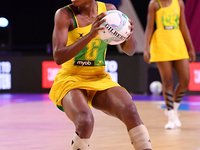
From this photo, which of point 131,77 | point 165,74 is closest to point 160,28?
point 165,74

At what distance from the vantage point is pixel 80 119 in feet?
9.07

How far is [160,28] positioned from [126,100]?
9.05 feet

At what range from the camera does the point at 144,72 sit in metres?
10.1

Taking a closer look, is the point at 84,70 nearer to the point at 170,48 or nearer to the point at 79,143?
the point at 79,143

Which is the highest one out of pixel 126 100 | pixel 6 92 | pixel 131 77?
pixel 126 100

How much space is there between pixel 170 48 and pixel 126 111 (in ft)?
8.90

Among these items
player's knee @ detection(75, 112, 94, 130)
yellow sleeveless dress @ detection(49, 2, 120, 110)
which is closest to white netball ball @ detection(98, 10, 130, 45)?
yellow sleeveless dress @ detection(49, 2, 120, 110)

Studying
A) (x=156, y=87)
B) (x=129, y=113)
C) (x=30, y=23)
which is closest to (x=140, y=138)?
(x=129, y=113)

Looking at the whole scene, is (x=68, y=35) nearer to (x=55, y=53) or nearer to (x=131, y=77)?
(x=55, y=53)

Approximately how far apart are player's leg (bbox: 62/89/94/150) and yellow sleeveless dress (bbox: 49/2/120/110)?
0.20 metres

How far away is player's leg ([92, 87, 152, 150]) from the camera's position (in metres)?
2.86

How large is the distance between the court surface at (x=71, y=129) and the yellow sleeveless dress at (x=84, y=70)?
104cm

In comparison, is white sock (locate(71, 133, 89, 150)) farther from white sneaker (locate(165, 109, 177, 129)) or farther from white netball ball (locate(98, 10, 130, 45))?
white sneaker (locate(165, 109, 177, 129))

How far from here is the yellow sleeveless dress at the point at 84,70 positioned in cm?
315
